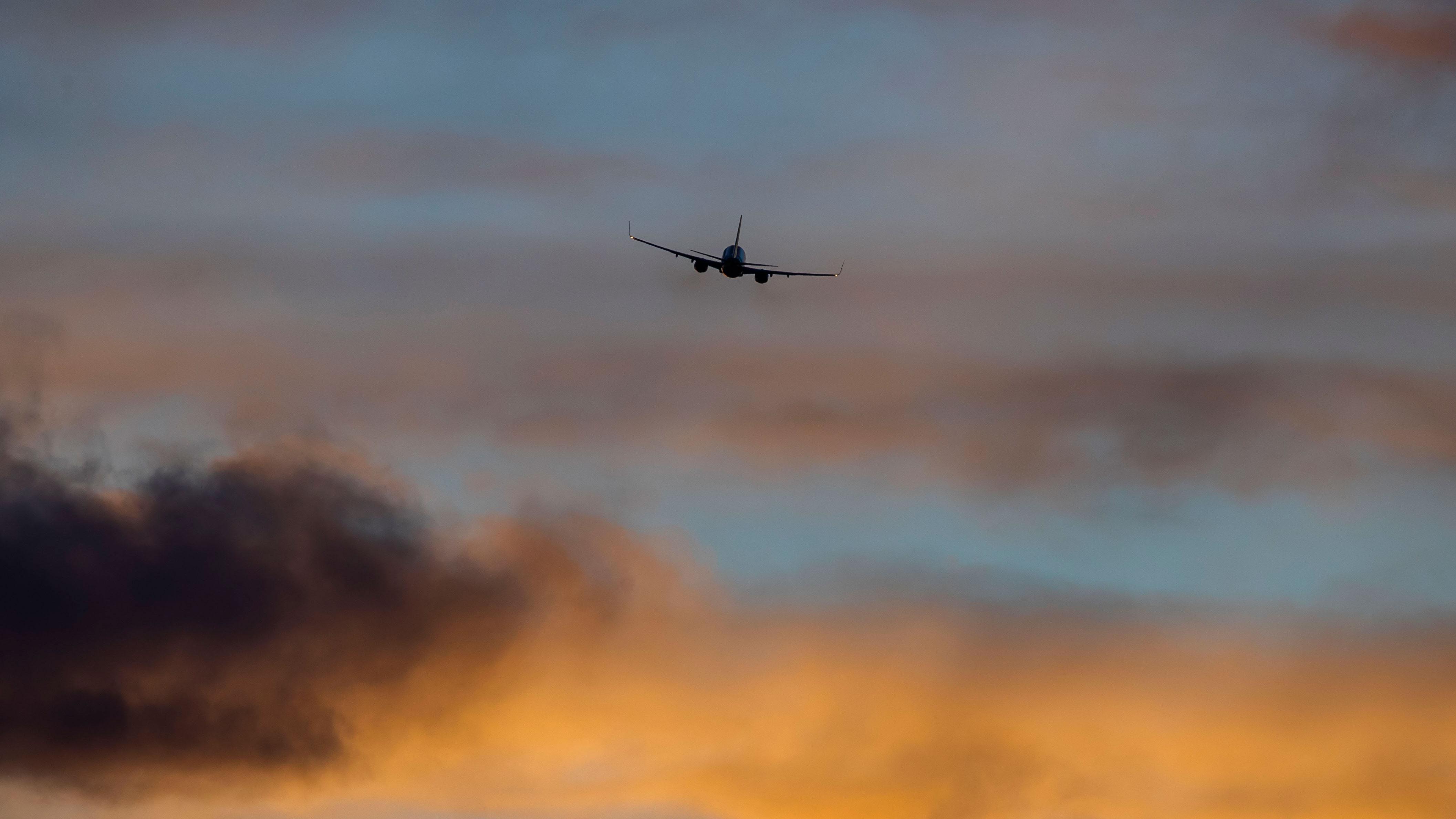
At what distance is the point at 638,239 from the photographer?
13088 centimetres

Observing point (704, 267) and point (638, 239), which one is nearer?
point (638, 239)

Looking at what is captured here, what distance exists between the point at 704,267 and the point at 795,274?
1182 centimetres

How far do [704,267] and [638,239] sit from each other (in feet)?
47.0

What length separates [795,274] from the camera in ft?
478

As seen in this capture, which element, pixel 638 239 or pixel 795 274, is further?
pixel 795 274

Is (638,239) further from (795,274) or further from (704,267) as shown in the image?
(795,274)

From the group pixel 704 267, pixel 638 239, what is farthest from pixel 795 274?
pixel 638 239

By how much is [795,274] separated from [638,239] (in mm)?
24131

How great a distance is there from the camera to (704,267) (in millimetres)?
143000
